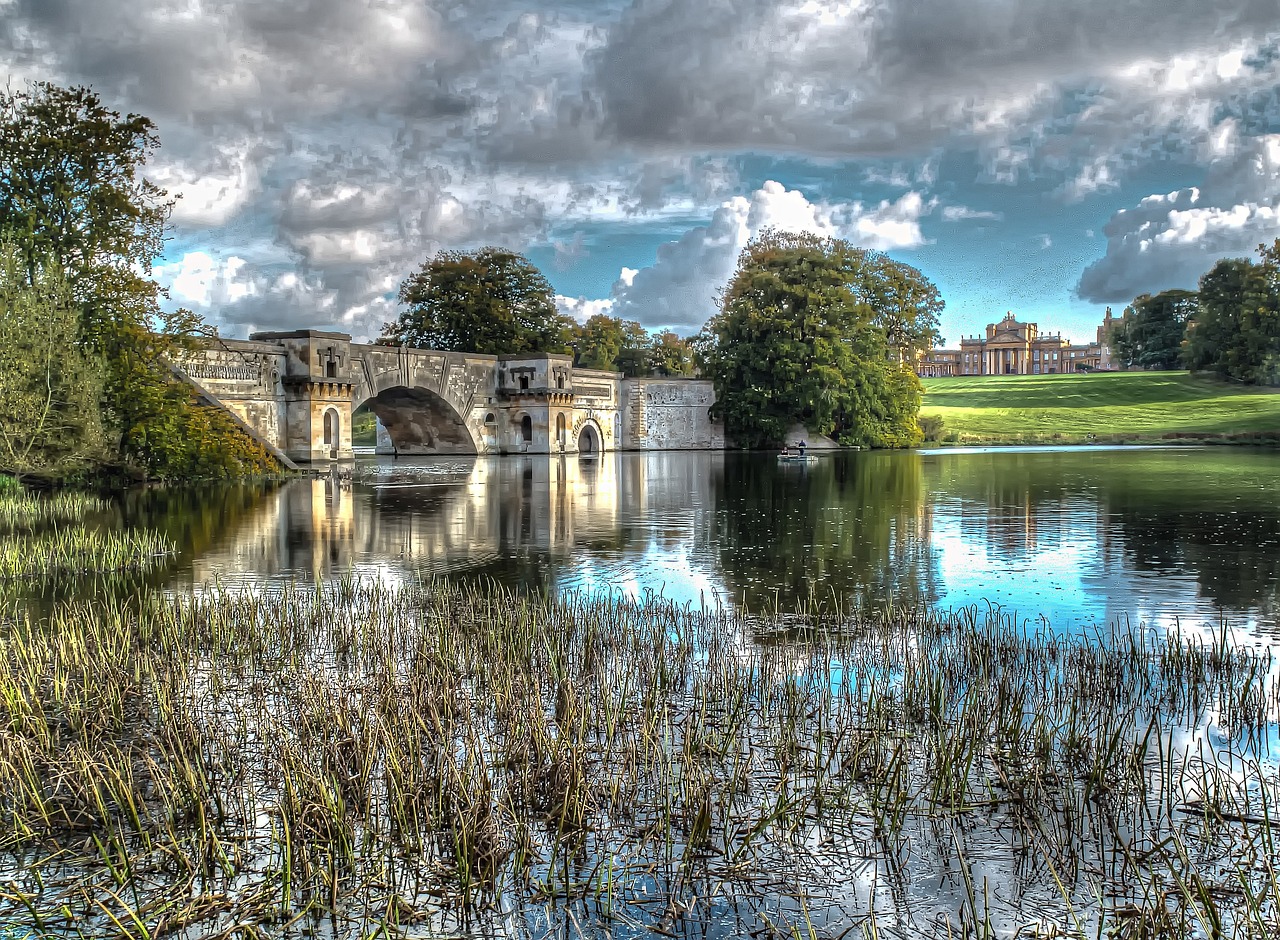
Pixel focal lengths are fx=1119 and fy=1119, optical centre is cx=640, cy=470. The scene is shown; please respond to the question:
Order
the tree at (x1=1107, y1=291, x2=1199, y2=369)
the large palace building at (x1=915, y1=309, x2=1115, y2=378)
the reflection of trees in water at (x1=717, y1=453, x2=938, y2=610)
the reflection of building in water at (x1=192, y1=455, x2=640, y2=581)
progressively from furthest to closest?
the large palace building at (x1=915, y1=309, x2=1115, y2=378) → the tree at (x1=1107, y1=291, x2=1199, y2=369) → the reflection of building in water at (x1=192, y1=455, x2=640, y2=581) → the reflection of trees in water at (x1=717, y1=453, x2=938, y2=610)

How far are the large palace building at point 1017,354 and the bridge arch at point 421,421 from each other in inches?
4857

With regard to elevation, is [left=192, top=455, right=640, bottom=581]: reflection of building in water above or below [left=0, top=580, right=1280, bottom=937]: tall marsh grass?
above

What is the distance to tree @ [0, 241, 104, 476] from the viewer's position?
22.7m

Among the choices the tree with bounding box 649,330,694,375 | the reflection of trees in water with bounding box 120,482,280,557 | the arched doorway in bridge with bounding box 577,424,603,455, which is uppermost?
the tree with bounding box 649,330,694,375

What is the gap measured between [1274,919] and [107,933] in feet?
14.9

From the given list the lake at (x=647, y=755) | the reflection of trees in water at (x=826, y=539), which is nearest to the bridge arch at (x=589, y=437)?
the reflection of trees in water at (x=826, y=539)

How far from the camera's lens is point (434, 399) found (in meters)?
54.2

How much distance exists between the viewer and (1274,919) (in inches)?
171

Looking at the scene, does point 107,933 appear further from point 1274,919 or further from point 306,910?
point 1274,919

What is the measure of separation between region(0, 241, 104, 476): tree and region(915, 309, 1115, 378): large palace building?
155 metres

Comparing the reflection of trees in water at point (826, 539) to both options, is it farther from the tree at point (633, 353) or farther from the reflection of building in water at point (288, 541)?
the tree at point (633, 353)

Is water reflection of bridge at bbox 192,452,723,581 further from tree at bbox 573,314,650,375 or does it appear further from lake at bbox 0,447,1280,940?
tree at bbox 573,314,650,375

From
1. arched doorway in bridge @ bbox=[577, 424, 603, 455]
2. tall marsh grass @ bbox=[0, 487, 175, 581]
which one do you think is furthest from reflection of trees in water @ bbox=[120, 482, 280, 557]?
arched doorway in bridge @ bbox=[577, 424, 603, 455]

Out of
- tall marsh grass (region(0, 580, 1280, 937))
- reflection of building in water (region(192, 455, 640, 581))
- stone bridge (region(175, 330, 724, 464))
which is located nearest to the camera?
tall marsh grass (region(0, 580, 1280, 937))
